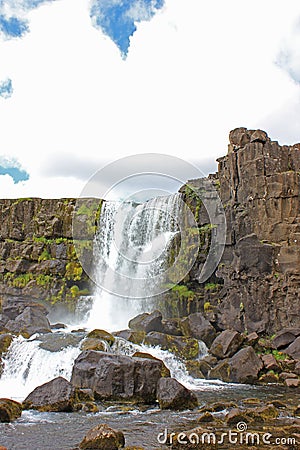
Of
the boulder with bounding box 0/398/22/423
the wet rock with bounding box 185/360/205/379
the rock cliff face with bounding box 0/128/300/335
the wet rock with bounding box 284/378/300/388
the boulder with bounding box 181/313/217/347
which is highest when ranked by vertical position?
the rock cliff face with bounding box 0/128/300/335

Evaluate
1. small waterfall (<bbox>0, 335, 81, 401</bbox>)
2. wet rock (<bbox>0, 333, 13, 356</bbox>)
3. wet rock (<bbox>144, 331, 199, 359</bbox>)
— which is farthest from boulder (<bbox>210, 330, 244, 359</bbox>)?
wet rock (<bbox>0, 333, 13, 356</bbox>)

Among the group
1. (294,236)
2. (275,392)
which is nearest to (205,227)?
(294,236)

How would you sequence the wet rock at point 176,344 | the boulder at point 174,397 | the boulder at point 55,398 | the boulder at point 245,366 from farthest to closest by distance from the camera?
the wet rock at point 176,344 < the boulder at point 245,366 < the boulder at point 174,397 < the boulder at point 55,398

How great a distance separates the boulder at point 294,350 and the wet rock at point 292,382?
238cm

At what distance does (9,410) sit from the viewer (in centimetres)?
1184

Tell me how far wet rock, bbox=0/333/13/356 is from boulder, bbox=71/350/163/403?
15.2ft

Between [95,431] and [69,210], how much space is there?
28.4 meters

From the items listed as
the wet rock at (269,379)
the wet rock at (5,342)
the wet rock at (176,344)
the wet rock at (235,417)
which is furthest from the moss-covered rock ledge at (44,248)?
the wet rock at (235,417)

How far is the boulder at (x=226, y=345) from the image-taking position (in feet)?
64.0

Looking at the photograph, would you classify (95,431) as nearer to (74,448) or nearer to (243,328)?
(74,448)

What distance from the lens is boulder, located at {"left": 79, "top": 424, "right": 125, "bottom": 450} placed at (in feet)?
30.7

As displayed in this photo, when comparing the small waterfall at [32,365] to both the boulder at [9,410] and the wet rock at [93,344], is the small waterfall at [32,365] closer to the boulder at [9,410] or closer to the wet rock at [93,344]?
the wet rock at [93,344]

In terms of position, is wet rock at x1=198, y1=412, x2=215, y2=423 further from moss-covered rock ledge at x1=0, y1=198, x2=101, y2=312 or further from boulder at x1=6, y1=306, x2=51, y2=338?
moss-covered rock ledge at x1=0, y1=198, x2=101, y2=312

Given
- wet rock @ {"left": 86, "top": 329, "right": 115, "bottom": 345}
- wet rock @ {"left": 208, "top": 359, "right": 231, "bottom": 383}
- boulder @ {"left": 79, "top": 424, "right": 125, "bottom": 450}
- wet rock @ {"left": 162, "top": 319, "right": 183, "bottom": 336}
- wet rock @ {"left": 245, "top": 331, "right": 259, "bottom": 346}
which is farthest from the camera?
wet rock @ {"left": 162, "top": 319, "right": 183, "bottom": 336}
